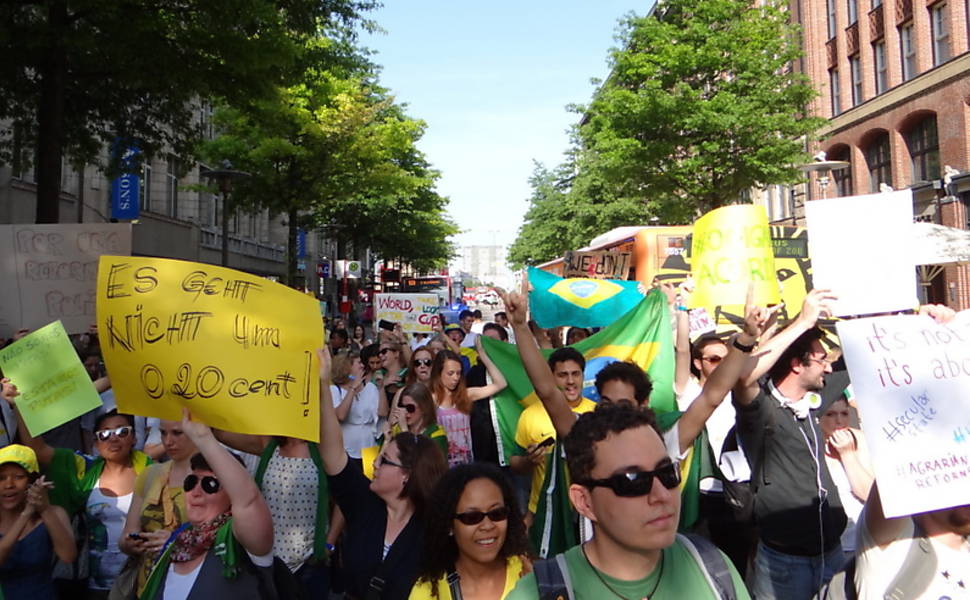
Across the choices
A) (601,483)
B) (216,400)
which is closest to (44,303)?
(216,400)

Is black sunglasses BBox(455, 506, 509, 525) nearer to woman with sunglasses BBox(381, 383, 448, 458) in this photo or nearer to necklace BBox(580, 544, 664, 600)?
necklace BBox(580, 544, 664, 600)

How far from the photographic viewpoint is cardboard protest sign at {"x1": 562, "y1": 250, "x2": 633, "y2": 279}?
1128 centimetres

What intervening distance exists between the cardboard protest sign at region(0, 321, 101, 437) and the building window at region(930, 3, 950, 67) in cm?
2918

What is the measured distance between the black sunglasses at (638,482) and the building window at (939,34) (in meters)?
29.6

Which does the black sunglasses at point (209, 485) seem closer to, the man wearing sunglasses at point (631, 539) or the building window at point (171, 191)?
the man wearing sunglasses at point (631, 539)

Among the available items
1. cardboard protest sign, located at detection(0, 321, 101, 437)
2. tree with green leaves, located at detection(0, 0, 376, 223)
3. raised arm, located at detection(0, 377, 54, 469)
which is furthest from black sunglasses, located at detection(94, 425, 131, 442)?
tree with green leaves, located at detection(0, 0, 376, 223)

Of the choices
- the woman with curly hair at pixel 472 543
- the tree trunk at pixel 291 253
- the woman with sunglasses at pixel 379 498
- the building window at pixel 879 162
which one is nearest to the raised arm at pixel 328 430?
the woman with sunglasses at pixel 379 498

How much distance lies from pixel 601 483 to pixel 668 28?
2540 cm

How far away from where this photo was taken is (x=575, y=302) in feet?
28.3

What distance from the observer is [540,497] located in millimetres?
4375

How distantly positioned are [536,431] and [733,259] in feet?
6.27

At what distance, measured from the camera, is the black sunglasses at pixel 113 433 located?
14.4 feet

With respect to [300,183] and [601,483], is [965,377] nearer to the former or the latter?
[601,483]

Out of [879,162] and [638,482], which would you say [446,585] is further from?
[879,162]
